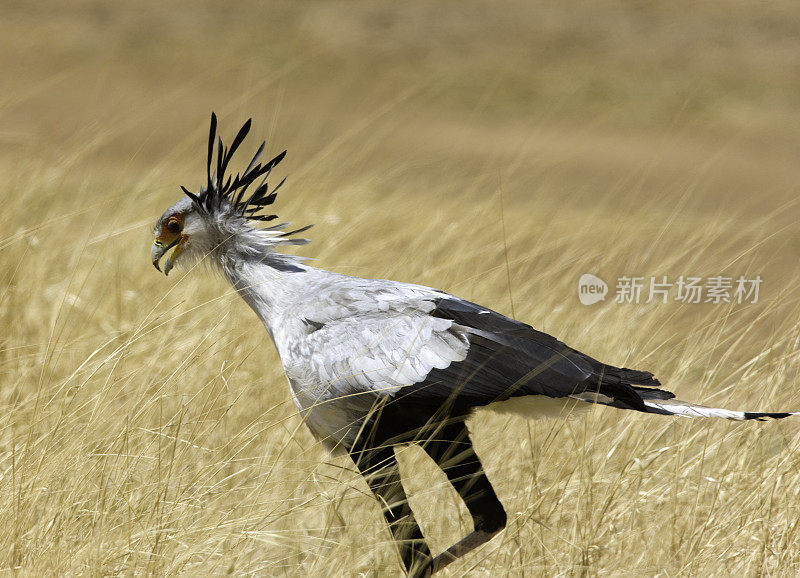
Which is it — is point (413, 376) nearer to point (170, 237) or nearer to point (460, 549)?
point (460, 549)

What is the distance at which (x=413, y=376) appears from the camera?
9.08 feet

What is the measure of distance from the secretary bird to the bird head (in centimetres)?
15

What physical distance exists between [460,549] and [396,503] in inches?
11.7

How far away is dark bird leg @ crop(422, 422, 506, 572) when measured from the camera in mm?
2955

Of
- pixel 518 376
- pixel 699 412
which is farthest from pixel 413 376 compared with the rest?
pixel 699 412

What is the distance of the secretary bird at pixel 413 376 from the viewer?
9.00 feet

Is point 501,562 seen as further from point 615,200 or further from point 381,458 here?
point 615,200

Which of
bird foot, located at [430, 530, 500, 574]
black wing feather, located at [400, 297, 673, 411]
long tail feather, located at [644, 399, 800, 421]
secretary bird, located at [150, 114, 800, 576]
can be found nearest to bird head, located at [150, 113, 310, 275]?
secretary bird, located at [150, 114, 800, 576]

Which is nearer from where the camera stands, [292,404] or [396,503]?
[396,503]

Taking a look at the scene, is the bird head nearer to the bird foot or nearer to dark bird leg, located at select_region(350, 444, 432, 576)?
dark bird leg, located at select_region(350, 444, 432, 576)

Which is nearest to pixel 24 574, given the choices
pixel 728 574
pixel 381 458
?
pixel 381 458

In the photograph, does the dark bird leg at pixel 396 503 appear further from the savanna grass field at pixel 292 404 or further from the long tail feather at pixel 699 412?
the long tail feather at pixel 699 412

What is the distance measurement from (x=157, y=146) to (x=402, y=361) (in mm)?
11482

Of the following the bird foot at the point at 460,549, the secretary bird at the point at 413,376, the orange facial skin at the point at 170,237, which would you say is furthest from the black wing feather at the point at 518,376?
the orange facial skin at the point at 170,237
